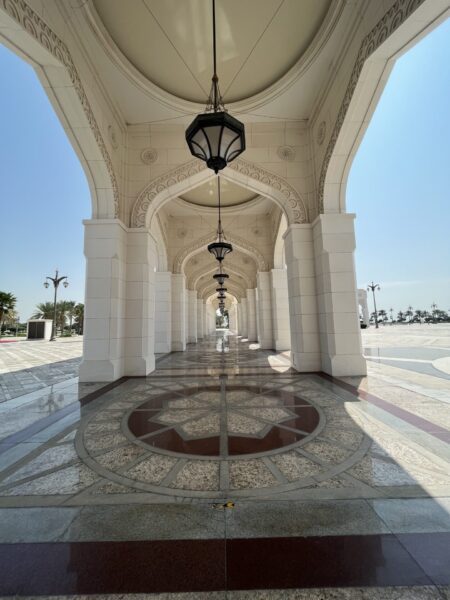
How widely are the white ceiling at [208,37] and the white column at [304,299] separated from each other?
117 inches

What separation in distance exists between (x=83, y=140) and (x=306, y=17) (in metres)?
4.03

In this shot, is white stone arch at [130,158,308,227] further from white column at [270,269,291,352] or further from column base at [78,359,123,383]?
white column at [270,269,291,352]

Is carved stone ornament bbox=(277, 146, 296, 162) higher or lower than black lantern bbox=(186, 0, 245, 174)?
higher

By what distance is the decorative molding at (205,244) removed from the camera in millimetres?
10547

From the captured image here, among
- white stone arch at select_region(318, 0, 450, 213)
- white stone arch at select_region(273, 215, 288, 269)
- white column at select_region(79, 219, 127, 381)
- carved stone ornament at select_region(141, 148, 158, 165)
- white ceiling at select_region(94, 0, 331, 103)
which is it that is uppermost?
white ceiling at select_region(94, 0, 331, 103)

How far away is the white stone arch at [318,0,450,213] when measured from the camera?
9.71 ft

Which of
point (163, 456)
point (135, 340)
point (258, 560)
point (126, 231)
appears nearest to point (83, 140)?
point (126, 231)

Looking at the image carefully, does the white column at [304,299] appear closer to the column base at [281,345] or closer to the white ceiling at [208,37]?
the white ceiling at [208,37]

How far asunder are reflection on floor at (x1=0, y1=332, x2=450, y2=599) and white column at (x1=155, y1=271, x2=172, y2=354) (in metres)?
6.78

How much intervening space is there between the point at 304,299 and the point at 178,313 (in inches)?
247

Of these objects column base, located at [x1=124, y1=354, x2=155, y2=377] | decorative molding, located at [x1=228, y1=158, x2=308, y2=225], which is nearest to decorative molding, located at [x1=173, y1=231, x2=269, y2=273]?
decorative molding, located at [x1=228, y1=158, x2=308, y2=225]

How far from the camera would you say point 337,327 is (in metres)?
5.09

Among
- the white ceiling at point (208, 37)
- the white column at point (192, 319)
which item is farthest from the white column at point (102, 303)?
the white column at point (192, 319)

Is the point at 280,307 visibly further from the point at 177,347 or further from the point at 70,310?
the point at 70,310
